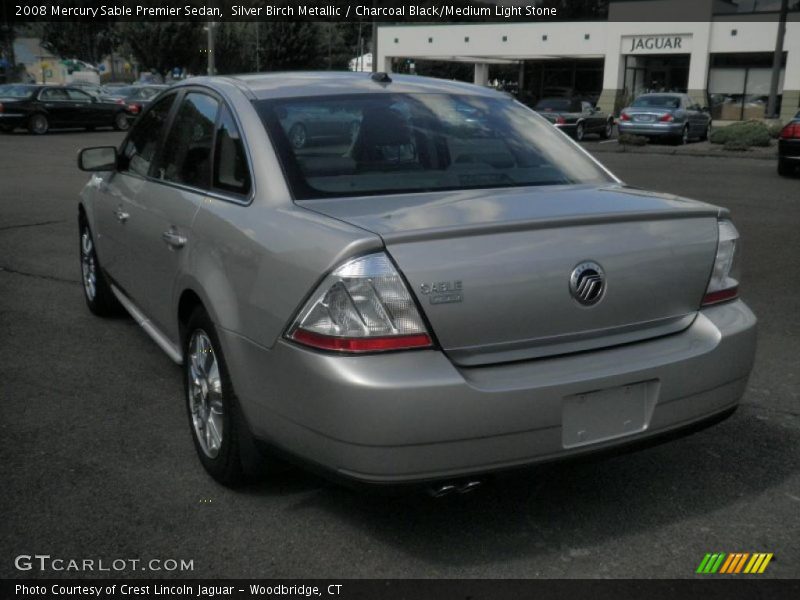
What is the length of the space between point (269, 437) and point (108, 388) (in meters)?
2.01

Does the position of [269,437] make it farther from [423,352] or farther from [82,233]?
[82,233]

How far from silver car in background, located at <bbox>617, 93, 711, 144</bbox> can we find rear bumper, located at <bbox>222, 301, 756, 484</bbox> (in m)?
24.8

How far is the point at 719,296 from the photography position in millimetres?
3326

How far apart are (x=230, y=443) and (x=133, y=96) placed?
33179mm

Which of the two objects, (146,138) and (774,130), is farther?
(774,130)

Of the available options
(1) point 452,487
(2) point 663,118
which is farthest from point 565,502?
(2) point 663,118

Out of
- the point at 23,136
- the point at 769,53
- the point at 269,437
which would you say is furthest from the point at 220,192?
the point at 769,53

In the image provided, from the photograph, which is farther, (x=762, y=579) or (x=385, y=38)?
(x=385, y=38)

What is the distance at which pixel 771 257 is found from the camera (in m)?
8.48

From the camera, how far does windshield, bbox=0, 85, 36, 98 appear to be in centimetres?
2827

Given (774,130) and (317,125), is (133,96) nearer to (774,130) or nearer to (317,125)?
(774,130)

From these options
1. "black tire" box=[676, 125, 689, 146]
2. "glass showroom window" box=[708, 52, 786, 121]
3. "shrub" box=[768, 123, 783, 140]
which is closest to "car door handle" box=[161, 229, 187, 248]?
"black tire" box=[676, 125, 689, 146]

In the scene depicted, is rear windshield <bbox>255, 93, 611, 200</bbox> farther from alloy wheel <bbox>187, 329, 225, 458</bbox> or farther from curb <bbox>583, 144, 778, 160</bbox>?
Answer: curb <bbox>583, 144, 778, 160</bbox>

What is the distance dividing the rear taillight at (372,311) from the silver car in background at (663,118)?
990 inches
